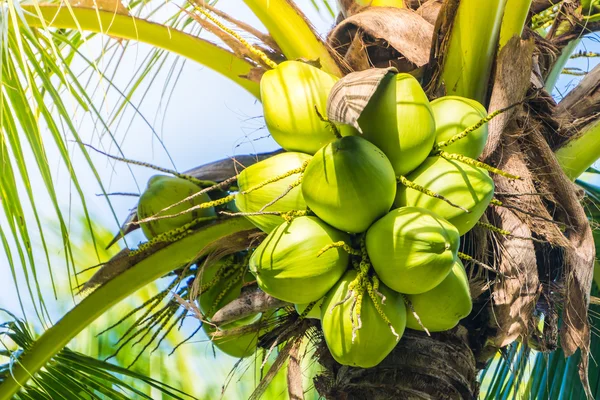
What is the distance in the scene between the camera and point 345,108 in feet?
4.14

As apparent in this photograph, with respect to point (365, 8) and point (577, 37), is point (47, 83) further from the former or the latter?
point (577, 37)

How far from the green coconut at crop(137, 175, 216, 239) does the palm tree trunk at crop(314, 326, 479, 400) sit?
58 cm

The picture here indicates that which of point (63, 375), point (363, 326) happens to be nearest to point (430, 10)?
point (363, 326)

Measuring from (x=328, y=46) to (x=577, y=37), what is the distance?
28.9 inches

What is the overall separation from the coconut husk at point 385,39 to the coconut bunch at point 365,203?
29cm

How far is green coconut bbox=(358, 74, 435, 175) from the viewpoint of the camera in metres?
1.40

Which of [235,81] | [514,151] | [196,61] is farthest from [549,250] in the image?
[196,61]

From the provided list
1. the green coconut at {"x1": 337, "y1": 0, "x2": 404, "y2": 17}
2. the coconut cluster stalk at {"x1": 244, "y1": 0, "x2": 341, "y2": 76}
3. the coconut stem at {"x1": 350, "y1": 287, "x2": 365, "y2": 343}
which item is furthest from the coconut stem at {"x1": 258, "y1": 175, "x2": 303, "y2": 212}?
the green coconut at {"x1": 337, "y1": 0, "x2": 404, "y2": 17}

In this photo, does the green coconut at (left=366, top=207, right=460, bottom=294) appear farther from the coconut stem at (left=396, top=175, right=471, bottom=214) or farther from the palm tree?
the palm tree

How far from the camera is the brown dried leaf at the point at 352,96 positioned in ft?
4.11

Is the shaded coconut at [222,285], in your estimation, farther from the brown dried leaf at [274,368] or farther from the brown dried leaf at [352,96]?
the brown dried leaf at [352,96]

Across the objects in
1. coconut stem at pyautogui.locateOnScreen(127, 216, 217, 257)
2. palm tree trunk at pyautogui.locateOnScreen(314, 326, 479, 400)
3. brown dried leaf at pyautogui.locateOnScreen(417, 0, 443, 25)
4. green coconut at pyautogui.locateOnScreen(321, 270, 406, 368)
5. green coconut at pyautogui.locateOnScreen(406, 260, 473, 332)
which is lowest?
coconut stem at pyautogui.locateOnScreen(127, 216, 217, 257)

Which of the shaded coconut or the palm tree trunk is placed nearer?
the palm tree trunk

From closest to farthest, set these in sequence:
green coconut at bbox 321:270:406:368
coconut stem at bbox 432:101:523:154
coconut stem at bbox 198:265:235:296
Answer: green coconut at bbox 321:270:406:368, coconut stem at bbox 432:101:523:154, coconut stem at bbox 198:265:235:296
